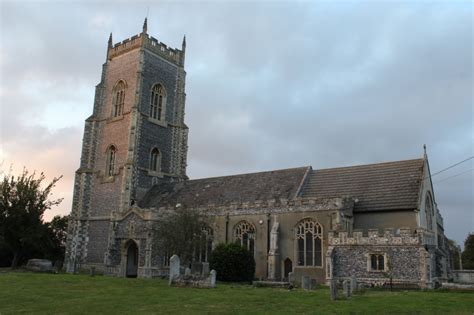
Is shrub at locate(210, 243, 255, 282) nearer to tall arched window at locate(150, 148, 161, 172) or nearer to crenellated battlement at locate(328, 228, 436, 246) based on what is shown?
crenellated battlement at locate(328, 228, 436, 246)

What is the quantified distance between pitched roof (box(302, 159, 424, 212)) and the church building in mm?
74

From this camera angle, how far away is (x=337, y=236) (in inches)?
1061

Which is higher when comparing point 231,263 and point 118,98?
point 118,98

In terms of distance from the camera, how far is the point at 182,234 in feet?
98.0

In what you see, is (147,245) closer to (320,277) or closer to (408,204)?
(320,277)

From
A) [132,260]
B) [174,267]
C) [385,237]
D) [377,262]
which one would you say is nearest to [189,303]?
[174,267]

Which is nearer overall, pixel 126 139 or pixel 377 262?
pixel 377 262

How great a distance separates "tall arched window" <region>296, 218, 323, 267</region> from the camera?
2877cm

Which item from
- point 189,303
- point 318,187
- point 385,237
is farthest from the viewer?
point 318,187

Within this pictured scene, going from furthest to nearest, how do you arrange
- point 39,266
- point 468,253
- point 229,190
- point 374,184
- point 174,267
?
point 468,253
point 229,190
point 39,266
point 374,184
point 174,267

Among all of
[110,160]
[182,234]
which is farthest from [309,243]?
[110,160]

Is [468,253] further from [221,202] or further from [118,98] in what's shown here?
[118,98]

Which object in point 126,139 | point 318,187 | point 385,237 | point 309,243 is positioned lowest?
point 309,243

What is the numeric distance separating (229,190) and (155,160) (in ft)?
37.2
